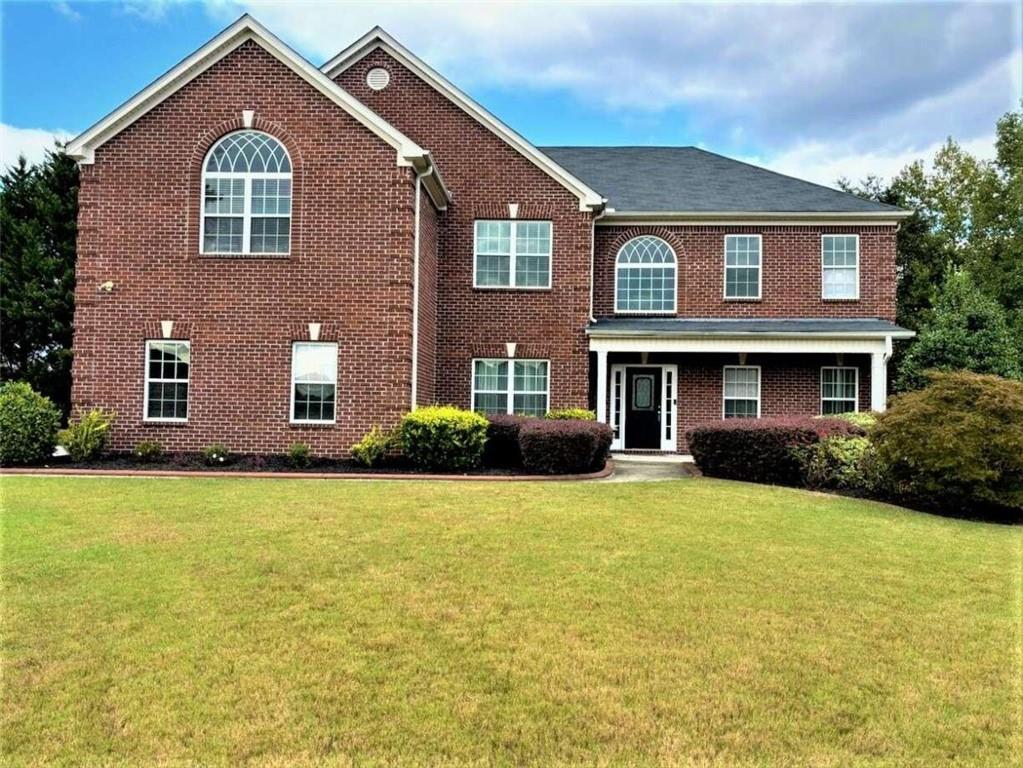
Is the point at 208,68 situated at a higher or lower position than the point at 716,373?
higher

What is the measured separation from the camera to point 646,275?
63.2ft

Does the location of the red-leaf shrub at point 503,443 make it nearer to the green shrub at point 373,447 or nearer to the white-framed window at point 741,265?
the green shrub at point 373,447

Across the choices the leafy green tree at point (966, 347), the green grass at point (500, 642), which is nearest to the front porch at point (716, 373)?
the leafy green tree at point (966, 347)

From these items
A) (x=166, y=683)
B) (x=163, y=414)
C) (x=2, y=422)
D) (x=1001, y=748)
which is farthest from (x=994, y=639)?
(x=2, y=422)

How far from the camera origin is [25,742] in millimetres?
3471

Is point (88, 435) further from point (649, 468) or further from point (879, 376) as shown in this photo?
point (879, 376)

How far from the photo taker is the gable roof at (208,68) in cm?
1455

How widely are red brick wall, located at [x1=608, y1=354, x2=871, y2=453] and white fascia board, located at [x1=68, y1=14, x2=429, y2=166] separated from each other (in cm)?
845

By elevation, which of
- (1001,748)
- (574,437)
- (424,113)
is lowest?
(1001,748)

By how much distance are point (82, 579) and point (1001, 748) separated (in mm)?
6160

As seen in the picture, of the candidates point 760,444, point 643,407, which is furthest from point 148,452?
point 643,407

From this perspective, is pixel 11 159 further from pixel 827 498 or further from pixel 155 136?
pixel 827 498

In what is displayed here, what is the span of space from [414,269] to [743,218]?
8.71 meters

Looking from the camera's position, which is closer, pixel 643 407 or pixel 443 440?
pixel 443 440
